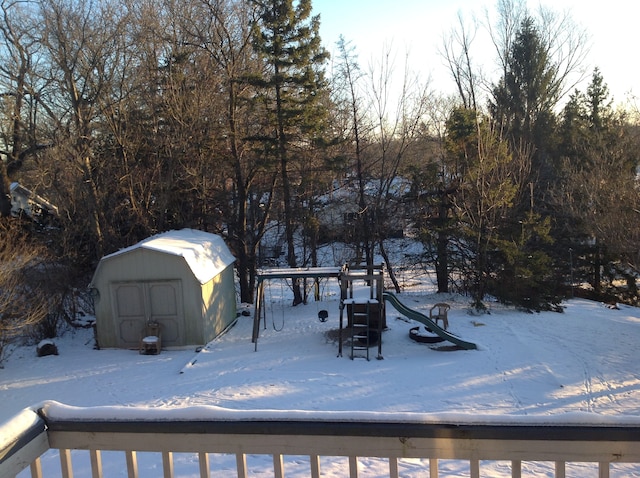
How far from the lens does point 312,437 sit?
5.41 ft

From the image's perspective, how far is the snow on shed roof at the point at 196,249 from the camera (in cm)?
1190

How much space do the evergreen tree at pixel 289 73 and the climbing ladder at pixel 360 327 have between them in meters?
7.01

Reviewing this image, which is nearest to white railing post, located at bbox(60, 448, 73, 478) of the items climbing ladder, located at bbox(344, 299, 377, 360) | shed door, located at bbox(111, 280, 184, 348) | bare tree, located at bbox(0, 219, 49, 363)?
climbing ladder, located at bbox(344, 299, 377, 360)

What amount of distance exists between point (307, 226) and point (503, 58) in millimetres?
17069

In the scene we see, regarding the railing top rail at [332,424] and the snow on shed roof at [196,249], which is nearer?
the railing top rail at [332,424]

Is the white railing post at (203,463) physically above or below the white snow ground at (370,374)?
above

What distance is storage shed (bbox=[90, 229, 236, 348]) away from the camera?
39.0 feet

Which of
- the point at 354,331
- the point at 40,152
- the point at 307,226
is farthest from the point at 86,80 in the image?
the point at 354,331

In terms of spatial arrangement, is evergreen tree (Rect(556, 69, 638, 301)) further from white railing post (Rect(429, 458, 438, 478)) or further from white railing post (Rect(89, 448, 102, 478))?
white railing post (Rect(89, 448, 102, 478))

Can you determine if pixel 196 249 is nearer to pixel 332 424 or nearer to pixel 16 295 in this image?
pixel 16 295

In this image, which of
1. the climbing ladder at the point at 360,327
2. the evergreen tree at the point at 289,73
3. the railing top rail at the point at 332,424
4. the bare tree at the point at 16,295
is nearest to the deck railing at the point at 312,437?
the railing top rail at the point at 332,424

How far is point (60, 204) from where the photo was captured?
48.9 feet

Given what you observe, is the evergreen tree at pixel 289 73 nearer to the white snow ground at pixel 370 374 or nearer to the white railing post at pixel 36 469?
the white snow ground at pixel 370 374

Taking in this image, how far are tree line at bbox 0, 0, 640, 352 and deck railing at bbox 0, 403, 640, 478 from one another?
11722 mm
